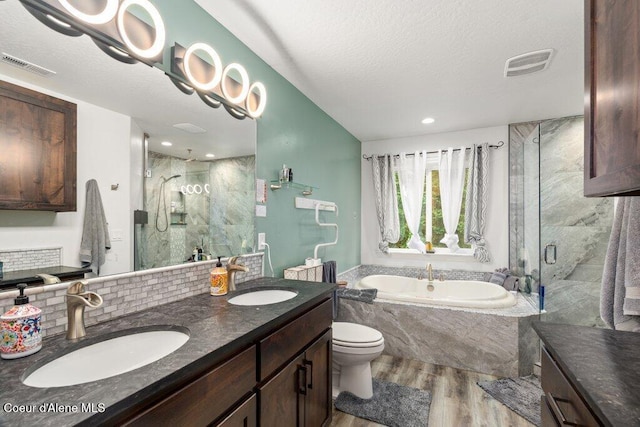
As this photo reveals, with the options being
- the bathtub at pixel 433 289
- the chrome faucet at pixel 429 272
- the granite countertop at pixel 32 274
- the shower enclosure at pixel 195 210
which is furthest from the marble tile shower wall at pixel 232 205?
the chrome faucet at pixel 429 272

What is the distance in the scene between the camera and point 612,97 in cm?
78

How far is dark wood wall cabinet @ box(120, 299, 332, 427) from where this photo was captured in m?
0.79

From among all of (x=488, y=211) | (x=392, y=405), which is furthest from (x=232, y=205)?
(x=488, y=211)

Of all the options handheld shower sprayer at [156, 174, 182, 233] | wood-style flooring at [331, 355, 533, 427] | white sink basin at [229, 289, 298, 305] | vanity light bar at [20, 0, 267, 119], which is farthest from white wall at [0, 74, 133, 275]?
wood-style flooring at [331, 355, 533, 427]

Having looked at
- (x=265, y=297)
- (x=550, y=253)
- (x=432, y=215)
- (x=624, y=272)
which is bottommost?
(x=265, y=297)

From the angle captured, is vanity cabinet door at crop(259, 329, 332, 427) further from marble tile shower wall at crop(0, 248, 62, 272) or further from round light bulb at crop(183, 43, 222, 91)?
round light bulb at crop(183, 43, 222, 91)

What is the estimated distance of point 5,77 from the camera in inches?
34.5

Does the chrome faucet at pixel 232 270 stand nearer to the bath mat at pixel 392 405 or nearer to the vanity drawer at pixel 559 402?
the bath mat at pixel 392 405

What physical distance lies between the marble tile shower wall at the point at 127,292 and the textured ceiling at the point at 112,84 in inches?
22.8

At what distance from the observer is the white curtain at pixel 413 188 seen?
13.1 feet

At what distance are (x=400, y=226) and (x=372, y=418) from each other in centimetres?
265

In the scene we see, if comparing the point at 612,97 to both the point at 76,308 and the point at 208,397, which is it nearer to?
the point at 208,397

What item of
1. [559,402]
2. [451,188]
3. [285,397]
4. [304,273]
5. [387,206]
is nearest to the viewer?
[559,402]

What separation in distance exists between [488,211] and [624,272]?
2663mm
